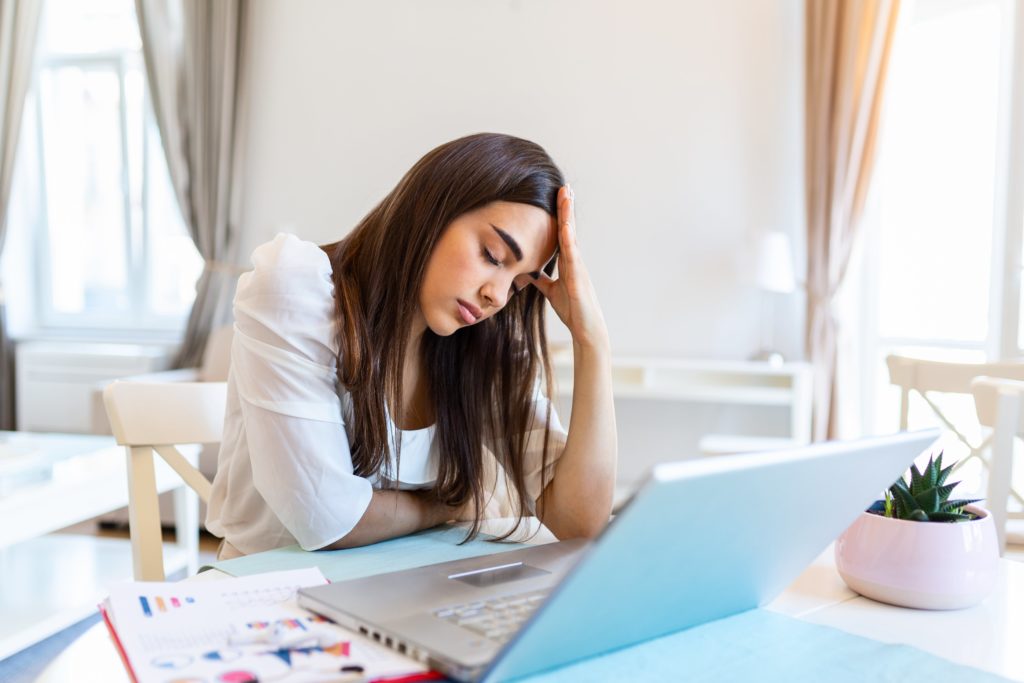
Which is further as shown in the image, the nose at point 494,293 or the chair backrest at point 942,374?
the chair backrest at point 942,374

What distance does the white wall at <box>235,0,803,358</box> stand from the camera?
383cm

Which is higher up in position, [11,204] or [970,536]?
[11,204]

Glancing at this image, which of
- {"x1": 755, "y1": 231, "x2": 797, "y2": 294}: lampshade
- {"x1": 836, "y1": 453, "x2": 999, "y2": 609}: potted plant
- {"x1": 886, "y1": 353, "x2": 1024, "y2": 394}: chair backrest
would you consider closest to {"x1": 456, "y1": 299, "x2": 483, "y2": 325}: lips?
{"x1": 836, "y1": 453, "x2": 999, "y2": 609}: potted plant

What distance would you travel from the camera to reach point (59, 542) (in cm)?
290

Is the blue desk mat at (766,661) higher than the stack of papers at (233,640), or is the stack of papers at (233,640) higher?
the stack of papers at (233,640)

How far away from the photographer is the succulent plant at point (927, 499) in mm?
872

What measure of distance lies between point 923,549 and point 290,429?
67 cm

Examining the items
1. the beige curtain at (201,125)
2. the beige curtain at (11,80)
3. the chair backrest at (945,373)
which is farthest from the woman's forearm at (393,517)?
the beige curtain at (11,80)

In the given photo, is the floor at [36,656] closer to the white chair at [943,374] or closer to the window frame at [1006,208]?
the white chair at [943,374]

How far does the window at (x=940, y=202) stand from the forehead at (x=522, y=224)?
2665 mm

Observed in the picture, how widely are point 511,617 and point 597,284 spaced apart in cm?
347

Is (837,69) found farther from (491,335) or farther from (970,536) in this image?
(970,536)

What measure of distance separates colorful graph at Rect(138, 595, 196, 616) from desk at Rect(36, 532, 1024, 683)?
41 mm

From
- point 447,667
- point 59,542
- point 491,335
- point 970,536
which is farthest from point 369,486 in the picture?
point 59,542
